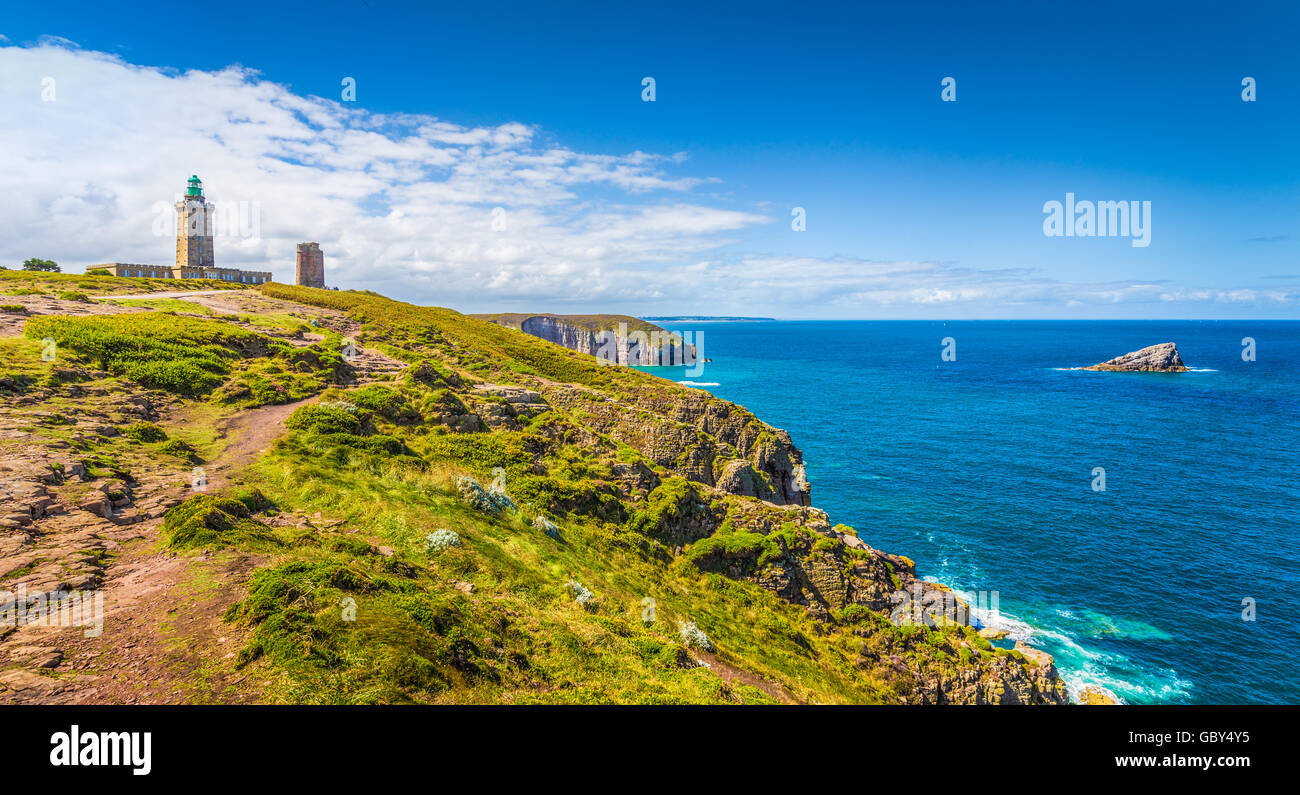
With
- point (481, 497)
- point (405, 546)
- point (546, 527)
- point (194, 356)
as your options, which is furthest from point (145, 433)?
point (546, 527)

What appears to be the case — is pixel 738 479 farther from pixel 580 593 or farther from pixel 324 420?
pixel 324 420

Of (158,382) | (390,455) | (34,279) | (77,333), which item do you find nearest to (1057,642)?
(390,455)

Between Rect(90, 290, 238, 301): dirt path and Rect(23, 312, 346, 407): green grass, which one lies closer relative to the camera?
Rect(23, 312, 346, 407): green grass

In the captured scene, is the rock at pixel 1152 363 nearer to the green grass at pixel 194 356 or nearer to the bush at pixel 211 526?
the green grass at pixel 194 356

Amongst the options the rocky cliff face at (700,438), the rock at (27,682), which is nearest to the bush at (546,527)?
the rocky cliff face at (700,438)

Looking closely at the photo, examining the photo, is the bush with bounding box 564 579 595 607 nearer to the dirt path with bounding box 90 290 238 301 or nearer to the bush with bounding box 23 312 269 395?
the bush with bounding box 23 312 269 395

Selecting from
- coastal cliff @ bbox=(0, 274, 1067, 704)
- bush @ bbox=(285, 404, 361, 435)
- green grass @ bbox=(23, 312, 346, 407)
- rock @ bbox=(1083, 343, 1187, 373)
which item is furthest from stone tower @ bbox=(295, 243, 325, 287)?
rock @ bbox=(1083, 343, 1187, 373)
